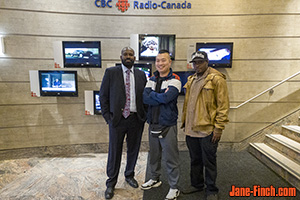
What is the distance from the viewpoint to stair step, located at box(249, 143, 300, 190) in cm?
262

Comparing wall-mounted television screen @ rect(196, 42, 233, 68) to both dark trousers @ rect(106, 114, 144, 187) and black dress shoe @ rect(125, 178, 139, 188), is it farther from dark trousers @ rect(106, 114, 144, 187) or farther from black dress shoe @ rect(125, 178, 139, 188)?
black dress shoe @ rect(125, 178, 139, 188)

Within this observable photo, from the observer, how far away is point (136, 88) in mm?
2404

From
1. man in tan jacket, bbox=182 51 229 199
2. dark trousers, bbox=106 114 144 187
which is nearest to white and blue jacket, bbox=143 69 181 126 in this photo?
man in tan jacket, bbox=182 51 229 199

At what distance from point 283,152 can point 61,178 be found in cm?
373

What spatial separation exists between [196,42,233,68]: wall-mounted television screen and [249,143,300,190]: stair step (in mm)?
1697

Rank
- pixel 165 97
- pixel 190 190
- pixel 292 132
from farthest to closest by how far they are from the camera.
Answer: pixel 292 132
pixel 190 190
pixel 165 97

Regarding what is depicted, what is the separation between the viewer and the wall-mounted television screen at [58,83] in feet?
11.5

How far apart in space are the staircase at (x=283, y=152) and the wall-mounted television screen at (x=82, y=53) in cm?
349

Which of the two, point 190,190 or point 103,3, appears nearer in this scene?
point 190,190

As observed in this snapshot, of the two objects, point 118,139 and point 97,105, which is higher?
point 97,105

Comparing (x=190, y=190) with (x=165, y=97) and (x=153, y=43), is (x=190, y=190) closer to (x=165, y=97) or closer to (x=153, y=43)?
(x=165, y=97)

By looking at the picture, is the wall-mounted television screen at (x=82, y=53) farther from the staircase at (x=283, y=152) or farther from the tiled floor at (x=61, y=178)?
the staircase at (x=283, y=152)

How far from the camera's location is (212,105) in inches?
83.3

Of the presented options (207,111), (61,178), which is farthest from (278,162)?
(61,178)
